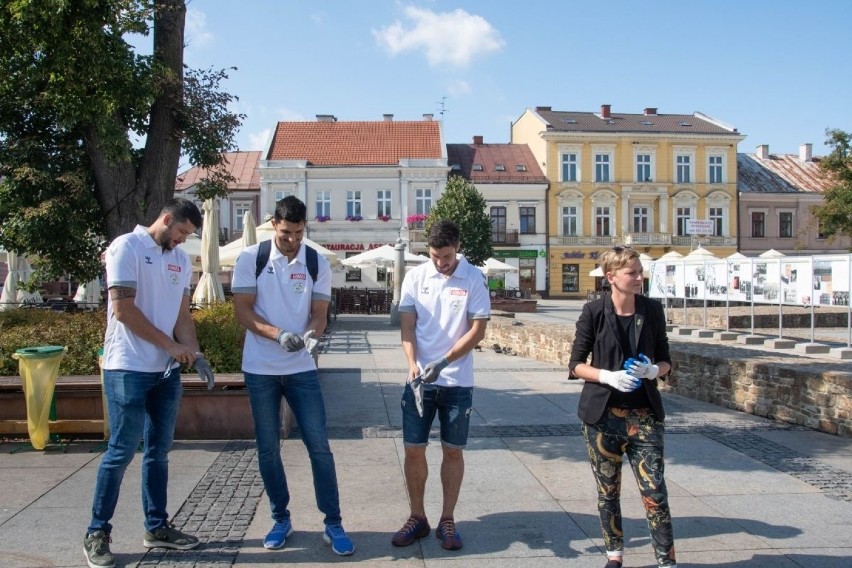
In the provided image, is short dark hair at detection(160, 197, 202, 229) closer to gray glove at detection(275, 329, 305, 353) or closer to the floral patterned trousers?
gray glove at detection(275, 329, 305, 353)

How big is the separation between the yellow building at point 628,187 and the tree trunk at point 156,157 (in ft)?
135

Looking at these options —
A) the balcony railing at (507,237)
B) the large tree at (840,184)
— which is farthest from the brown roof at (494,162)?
the large tree at (840,184)

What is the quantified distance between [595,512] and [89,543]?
2.85 meters

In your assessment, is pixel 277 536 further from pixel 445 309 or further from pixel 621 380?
pixel 621 380

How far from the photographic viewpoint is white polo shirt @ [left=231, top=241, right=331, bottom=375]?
3984 millimetres

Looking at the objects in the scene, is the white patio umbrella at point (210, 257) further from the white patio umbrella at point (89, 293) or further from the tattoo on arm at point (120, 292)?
the tattoo on arm at point (120, 292)

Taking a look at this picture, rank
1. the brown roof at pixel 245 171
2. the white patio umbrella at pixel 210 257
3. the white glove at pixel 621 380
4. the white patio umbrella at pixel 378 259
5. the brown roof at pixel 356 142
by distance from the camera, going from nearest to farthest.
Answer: the white glove at pixel 621 380 < the white patio umbrella at pixel 210 257 < the white patio umbrella at pixel 378 259 < the brown roof at pixel 356 142 < the brown roof at pixel 245 171

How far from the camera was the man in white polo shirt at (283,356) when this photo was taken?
13.1ft

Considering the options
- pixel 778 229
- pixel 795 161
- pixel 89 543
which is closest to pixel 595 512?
pixel 89 543

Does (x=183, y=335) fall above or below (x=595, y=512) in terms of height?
above

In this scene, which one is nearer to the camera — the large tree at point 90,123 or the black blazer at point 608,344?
the black blazer at point 608,344

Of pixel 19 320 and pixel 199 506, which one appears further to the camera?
pixel 19 320

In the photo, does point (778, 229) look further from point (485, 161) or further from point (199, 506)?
point (199, 506)

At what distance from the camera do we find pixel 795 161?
5431 centimetres
